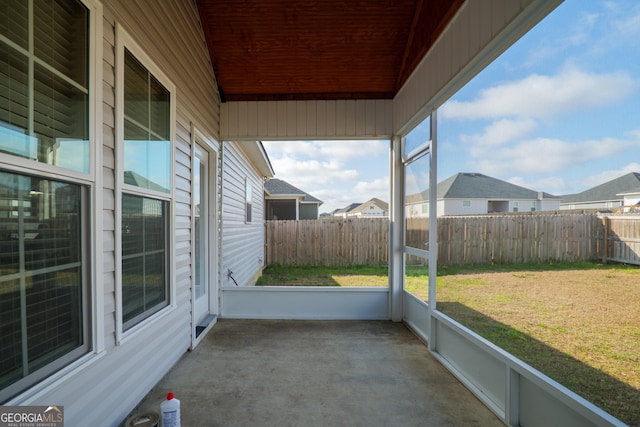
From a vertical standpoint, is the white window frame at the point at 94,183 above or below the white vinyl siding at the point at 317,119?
below

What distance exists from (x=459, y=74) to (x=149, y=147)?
8.29 ft

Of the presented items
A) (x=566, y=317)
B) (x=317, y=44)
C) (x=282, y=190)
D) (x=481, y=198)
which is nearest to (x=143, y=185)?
(x=317, y=44)

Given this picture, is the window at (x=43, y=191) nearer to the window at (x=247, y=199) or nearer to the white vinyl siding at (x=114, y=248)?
the white vinyl siding at (x=114, y=248)

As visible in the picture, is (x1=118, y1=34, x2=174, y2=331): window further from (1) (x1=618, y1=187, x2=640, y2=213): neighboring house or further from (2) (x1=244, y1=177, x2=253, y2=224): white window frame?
(2) (x1=244, y1=177, x2=253, y2=224): white window frame

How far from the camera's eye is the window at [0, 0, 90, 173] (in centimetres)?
128

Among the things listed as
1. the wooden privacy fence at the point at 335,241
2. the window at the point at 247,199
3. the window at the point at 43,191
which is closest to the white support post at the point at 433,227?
the window at the point at 43,191

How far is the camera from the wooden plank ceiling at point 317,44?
10.8ft

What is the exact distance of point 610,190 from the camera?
65.0 inches

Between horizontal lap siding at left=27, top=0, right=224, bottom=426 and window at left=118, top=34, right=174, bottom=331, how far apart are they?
94 millimetres

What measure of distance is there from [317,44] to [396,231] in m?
2.56

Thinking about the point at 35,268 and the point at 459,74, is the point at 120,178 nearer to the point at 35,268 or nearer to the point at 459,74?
the point at 35,268

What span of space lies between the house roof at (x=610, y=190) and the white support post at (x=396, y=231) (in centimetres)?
246

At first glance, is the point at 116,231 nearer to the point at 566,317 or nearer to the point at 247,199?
the point at 566,317

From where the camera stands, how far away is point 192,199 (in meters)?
3.32
